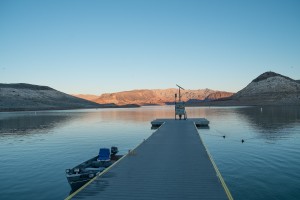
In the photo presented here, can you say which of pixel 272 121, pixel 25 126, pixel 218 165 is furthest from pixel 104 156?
pixel 272 121

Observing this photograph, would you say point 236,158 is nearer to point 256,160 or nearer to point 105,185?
point 256,160

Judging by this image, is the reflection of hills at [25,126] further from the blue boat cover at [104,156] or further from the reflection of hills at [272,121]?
the reflection of hills at [272,121]

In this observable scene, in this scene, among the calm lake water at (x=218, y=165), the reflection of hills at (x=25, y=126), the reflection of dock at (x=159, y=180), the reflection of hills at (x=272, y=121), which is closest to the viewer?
the reflection of dock at (x=159, y=180)

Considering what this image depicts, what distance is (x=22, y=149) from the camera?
36969 millimetres

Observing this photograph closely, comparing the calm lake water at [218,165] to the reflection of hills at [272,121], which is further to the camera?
the reflection of hills at [272,121]

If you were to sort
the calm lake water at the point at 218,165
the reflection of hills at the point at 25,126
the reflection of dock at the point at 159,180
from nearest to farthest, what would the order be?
the reflection of dock at the point at 159,180
the calm lake water at the point at 218,165
the reflection of hills at the point at 25,126

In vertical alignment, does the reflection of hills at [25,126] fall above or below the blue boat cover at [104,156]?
below

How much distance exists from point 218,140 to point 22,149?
2989 centimetres

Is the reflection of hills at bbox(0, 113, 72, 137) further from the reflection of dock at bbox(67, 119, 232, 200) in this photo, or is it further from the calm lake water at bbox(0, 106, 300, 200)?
the reflection of dock at bbox(67, 119, 232, 200)

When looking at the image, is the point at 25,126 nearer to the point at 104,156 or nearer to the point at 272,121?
the point at 104,156

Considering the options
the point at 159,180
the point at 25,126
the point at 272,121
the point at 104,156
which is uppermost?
the point at 272,121

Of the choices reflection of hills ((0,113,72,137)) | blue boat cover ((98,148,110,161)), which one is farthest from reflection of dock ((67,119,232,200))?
reflection of hills ((0,113,72,137))

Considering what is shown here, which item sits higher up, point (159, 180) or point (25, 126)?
point (159, 180)

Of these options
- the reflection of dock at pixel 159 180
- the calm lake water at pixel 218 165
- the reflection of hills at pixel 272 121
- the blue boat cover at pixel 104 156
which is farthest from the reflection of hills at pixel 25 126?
the reflection of hills at pixel 272 121
